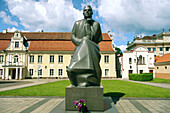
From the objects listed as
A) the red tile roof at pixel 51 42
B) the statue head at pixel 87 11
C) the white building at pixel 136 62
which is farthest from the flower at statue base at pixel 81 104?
the white building at pixel 136 62

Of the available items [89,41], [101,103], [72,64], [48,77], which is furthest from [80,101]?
[48,77]

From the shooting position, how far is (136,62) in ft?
119

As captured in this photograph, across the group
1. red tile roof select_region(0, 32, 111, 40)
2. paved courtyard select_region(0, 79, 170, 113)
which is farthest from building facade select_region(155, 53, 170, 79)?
paved courtyard select_region(0, 79, 170, 113)

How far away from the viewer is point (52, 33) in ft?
131

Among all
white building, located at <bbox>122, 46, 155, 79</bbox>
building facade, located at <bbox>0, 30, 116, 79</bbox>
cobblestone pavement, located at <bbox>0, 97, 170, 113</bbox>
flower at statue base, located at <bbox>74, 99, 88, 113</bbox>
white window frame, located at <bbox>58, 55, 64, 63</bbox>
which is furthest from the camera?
white building, located at <bbox>122, 46, 155, 79</bbox>

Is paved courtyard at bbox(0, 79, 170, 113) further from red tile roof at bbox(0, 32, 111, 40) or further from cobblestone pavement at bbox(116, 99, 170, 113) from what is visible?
red tile roof at bbox(0, 32, 111, 40)

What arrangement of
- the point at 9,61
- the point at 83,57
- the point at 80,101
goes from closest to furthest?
the point at 80,101 < the point at 83,57 < the point at 9,61

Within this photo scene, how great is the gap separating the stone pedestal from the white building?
33327 mm

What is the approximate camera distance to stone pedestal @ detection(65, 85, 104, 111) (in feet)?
15.0

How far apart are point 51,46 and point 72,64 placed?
3230 centimetres

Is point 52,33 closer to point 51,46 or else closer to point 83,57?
point 51,46

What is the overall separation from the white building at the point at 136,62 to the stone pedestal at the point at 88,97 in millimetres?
33327

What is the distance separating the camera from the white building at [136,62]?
3647 cm

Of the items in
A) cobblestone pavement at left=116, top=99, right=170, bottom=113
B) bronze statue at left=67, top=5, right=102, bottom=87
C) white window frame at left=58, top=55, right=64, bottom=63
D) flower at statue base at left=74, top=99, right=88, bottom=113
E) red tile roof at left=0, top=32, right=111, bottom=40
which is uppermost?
red tile roof at left=0, top=32, right=111, bottom=40
